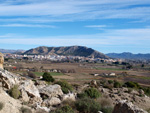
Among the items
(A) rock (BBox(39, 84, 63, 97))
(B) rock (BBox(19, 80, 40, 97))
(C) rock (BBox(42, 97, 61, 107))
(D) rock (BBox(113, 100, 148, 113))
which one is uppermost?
(D) rock (BBox(113, 100, 148, 113))

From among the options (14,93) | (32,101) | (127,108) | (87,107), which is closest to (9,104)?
(14,93)

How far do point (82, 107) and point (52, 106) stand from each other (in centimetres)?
215

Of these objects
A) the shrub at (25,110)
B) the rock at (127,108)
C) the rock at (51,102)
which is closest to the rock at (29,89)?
the rock at (51,102)

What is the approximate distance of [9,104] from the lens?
11.1m

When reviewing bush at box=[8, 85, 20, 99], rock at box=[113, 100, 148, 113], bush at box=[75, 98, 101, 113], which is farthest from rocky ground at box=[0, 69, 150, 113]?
bush at box=[75, 98, 101, 113]

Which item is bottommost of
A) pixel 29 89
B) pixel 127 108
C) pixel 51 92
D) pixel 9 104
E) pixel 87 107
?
pixel 87 107

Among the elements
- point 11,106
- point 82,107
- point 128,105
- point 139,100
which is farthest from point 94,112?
point 139,100

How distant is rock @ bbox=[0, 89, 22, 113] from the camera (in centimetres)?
1049

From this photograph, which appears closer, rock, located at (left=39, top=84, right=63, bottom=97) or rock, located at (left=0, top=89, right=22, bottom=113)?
rock, located at (left=0, top=89, right=22, bottom=113)

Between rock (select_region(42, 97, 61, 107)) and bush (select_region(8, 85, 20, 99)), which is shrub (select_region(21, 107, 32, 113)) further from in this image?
rock (select_region(42, 97, 61, 107))

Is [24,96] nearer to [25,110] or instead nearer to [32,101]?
[32,101]

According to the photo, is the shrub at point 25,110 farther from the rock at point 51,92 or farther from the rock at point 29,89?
the rock at point 51,92

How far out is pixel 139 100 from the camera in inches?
819

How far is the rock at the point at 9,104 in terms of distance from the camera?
10.5 meters
